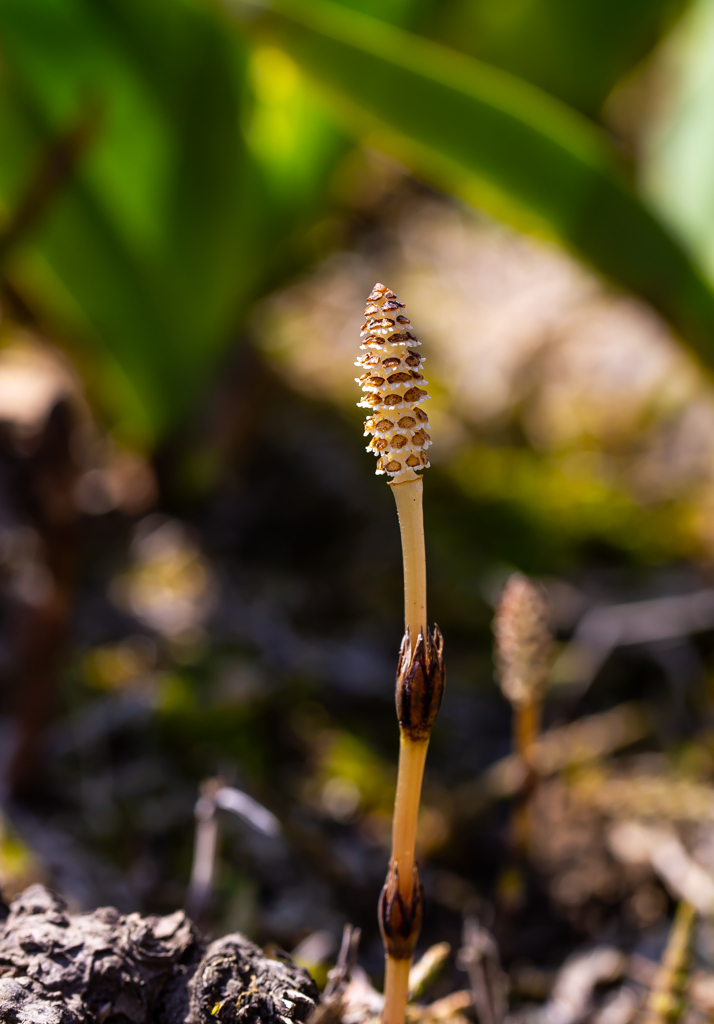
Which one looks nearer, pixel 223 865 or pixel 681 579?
pixel 223 865

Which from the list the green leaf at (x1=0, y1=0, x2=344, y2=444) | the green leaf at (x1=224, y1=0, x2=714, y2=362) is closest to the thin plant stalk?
the green leaf at (x1=224, y1=0, x2=714, y2=362)

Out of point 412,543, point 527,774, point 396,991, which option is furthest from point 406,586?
point 527,774

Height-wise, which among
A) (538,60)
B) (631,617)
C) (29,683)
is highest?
(538,60)

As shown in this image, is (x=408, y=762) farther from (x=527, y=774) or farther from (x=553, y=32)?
(x=553, y=32)

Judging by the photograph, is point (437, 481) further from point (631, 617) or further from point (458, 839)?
point (458, 839)

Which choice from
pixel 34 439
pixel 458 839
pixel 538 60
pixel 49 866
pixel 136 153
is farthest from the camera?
pixel 538 60

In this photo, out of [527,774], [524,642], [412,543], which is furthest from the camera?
[527,774]

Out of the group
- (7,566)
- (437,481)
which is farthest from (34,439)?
(437,481)

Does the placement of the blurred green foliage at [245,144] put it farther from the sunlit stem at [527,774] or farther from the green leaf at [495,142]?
the sunlit stem at [527,774]
